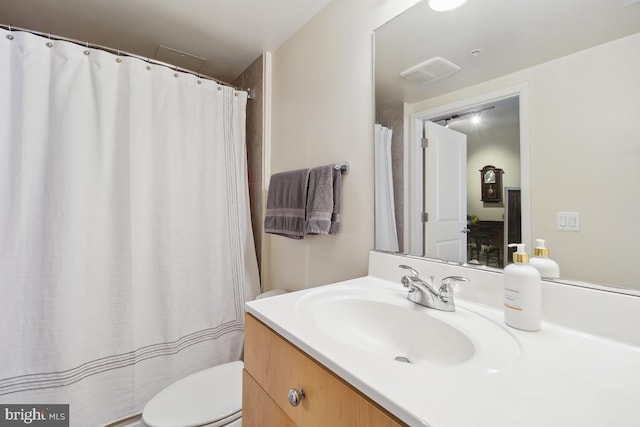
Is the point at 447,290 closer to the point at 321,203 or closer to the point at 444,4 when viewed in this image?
the point at 321,203

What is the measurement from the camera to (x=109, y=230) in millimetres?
1359

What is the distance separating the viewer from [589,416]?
375mm

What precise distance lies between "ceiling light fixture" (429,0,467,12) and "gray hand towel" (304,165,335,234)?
0.69 m

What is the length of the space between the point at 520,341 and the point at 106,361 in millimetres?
1670

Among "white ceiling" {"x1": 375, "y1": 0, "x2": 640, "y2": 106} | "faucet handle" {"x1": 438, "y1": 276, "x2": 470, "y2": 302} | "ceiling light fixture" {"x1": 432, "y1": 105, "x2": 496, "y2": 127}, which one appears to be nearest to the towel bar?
"white ceiling" {"x1": 375, "y1": 0, "x2": 640, "y2": 106}

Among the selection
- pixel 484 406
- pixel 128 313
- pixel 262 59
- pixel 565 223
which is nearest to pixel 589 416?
pixel 484 406

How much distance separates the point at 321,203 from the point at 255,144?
0.90 m

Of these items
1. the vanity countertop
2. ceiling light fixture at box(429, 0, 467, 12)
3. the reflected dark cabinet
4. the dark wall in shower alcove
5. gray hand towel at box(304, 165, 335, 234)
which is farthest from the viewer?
the dark wall in shower alcove

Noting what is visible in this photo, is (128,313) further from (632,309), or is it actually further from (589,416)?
(632,309)

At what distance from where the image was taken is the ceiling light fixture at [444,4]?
0.93 m

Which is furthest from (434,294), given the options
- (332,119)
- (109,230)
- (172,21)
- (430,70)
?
(172,21)

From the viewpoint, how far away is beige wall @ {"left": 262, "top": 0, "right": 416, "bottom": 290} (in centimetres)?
120

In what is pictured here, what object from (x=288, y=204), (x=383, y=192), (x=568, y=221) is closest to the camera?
(x=568, y=221)

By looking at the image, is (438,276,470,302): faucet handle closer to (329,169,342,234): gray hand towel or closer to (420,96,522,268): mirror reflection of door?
(420,96,522,268): mirror reflection of door
